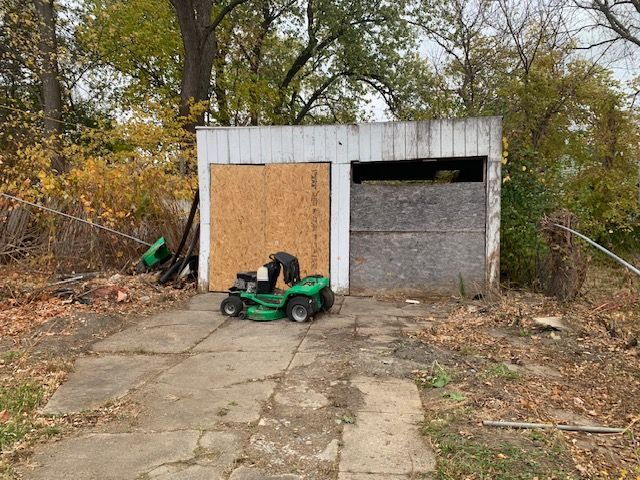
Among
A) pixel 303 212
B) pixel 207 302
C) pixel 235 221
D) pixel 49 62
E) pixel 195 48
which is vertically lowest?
pixel 207 302

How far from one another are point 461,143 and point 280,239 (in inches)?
135

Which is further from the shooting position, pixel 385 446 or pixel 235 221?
pixel 235 221

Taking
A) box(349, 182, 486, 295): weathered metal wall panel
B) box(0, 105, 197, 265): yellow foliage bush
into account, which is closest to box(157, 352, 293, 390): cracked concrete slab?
box(349, 182, 486, 295): weathered metal wall panel

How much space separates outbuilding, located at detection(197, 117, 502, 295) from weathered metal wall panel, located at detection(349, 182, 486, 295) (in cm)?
2

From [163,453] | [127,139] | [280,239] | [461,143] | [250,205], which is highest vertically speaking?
[127,139]

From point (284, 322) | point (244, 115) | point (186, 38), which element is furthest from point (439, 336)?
point (244, 115)

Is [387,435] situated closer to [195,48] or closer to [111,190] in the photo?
[111,190]

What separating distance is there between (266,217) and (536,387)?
5.49 metres

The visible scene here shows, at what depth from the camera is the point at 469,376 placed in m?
4.36

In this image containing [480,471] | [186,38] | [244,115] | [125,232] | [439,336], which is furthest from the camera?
[244,115]

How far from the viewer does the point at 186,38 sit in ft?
Result: 46.2

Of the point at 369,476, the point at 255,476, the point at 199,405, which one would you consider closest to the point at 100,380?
the point at 199,405

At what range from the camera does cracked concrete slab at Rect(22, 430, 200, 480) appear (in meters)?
2.93

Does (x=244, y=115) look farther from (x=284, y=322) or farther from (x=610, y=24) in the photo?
(x=284, y=322)
